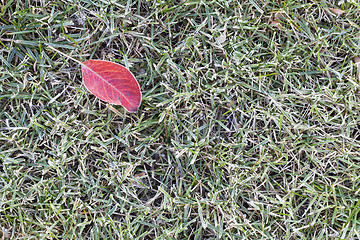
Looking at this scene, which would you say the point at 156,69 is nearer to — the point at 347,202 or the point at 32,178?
the point at 32,178

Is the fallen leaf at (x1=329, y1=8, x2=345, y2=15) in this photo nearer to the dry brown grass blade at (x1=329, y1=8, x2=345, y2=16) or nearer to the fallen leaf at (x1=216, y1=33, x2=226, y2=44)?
the dry brown grass blade at (x1=329, y1=8, x2=345, y2=16)

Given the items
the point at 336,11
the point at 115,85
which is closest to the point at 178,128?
the point at 115,85

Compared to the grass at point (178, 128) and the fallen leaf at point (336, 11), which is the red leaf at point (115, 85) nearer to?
the grass at point (178, 128)

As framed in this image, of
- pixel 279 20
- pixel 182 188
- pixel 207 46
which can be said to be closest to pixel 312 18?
pixel 279 20

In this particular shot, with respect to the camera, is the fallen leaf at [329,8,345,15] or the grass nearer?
the grass

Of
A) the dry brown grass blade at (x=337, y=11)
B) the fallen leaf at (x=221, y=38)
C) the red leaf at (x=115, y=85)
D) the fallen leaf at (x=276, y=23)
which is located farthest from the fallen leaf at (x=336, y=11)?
the red leaf at (x=115, y=85)

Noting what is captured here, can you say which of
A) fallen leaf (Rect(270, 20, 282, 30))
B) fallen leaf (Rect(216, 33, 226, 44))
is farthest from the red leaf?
fallen leaf (Rect(270, 20, 282, 30))
